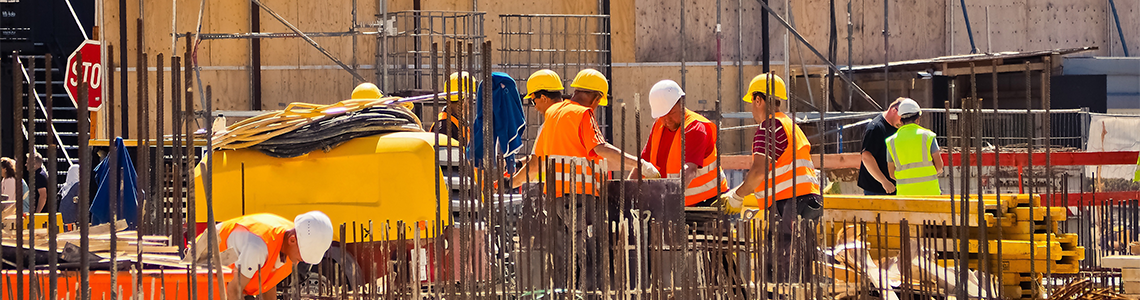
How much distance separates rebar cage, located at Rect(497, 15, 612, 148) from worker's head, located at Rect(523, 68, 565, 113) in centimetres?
733

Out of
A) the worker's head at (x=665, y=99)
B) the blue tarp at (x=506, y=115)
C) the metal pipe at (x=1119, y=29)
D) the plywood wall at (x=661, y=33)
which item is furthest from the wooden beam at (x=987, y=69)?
the blue tarp at (x=506, y=115)

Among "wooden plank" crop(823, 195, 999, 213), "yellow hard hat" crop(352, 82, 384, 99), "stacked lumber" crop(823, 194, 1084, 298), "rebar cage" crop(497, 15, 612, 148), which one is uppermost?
"rebar cage" crop(497, 15, 612, 148)

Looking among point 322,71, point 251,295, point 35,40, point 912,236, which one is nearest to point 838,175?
point 912,236

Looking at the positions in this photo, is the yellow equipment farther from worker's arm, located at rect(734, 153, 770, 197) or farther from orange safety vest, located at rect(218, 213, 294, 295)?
orange safety vest, located at rect(218, 213, 294, 295)

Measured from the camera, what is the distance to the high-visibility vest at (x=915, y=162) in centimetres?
754

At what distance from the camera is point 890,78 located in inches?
598

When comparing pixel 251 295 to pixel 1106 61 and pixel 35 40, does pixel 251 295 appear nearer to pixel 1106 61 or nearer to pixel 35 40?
pixel 35 40

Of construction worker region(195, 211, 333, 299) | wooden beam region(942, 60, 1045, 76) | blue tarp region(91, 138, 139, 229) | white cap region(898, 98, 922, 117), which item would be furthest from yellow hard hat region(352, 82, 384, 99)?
wooden beam region(942, 60, 1045, 76)

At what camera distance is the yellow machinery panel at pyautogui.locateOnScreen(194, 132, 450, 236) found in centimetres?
599

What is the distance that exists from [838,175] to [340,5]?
699 centimetres

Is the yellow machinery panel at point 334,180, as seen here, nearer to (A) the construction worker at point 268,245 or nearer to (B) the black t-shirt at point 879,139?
(A) the construction worker at point 268,245

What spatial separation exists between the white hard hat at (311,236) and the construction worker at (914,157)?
14.1ft

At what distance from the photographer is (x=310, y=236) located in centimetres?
494

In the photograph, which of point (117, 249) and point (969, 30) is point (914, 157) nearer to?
point (117, 249)
